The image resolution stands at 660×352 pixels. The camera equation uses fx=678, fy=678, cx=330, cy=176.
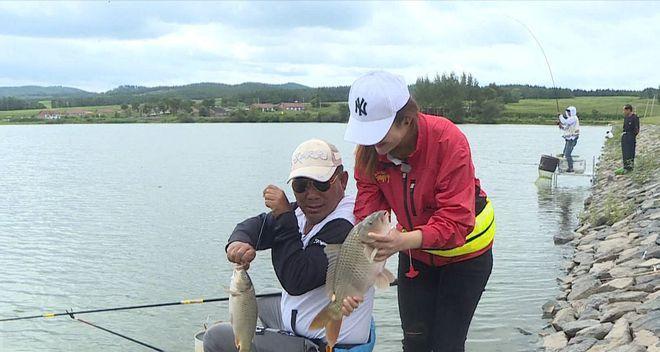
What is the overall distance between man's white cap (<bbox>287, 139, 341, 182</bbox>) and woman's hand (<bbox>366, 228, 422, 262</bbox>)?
84cm

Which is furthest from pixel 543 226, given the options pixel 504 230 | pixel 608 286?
pixel 608 286

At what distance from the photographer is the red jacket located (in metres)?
3.24

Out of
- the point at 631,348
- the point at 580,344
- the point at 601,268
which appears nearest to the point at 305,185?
the point at 631,348

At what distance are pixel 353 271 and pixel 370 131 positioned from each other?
688 mm

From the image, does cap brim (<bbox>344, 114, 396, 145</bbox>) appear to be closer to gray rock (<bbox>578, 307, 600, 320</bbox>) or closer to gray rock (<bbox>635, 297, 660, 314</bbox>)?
gray rock (<bbox>635, 297, 660, 314</bbox>)

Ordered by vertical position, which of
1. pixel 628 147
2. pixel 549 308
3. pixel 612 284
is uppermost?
pixel 628 147

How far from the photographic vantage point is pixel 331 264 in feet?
11.8

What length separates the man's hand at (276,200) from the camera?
3951mm

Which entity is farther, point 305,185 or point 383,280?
point 305,185

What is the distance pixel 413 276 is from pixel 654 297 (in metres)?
3.93

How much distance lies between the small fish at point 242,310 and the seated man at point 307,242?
0.10 metres

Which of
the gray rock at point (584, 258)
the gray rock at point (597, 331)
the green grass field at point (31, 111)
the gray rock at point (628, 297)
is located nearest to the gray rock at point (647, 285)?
the gray rock at point (628, 297)

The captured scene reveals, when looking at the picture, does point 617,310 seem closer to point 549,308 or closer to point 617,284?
point 617,284

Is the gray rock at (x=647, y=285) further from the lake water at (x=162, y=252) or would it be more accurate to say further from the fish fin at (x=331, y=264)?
the fish fin at (x=331, y=264)
